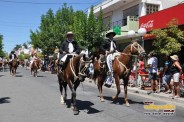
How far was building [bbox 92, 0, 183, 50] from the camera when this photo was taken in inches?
1187


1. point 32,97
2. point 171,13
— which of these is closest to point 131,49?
point 32,97

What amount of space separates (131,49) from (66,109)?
3.33 metres

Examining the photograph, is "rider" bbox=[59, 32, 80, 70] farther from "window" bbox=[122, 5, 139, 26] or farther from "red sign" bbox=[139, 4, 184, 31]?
"window" bbox=[122, 5, 139, 26]

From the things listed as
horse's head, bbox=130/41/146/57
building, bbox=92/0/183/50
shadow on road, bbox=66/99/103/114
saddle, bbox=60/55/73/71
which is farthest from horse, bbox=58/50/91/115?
building, bbox=92/0/183/50

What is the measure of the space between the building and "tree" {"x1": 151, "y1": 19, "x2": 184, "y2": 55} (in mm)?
9913

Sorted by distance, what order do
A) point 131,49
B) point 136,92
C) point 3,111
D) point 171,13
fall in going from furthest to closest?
point 171,13 → point 136,92 → point 131,49 → point 3,111

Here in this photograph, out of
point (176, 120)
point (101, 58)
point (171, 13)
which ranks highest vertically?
point (171, 13)

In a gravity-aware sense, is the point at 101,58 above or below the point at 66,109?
above

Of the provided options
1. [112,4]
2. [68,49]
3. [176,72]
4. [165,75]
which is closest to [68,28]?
[112,4]

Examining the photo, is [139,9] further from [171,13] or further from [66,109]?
[66,109]

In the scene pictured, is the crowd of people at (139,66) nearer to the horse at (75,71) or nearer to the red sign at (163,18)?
the horse at (75,71)

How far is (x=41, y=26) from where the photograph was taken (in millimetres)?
47219

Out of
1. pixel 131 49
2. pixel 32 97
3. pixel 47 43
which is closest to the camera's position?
pixel 131 49

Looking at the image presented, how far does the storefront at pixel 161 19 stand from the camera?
21.6 meters
